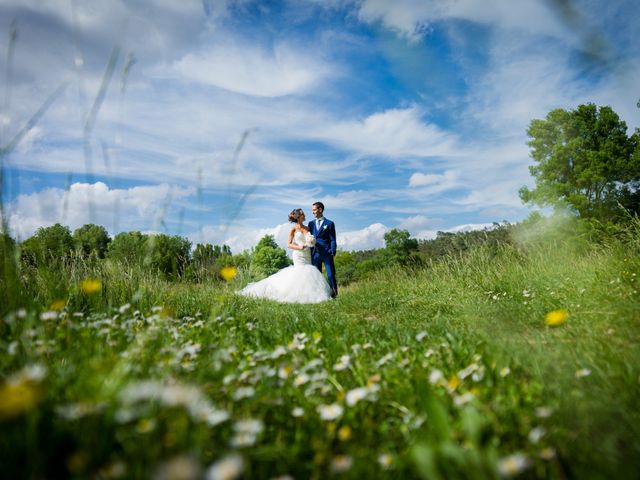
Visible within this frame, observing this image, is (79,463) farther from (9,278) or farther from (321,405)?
(9,278)

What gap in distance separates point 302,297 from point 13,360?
7571 millimetres

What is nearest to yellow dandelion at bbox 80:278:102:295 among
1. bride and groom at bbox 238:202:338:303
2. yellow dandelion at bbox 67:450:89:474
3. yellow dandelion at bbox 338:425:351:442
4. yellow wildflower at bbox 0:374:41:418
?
yellow wildflower at bbox 0:374:41:418

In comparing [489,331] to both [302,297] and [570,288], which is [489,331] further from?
[302,297]

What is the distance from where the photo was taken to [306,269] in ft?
34.1

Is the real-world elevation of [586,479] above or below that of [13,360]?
below

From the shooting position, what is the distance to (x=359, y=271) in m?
32.6

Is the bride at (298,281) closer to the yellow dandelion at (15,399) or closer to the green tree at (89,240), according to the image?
the green tree at (89,240)

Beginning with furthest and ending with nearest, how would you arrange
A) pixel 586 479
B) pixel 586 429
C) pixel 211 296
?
pixel 211 296
pixel 586 429
pixel 586 479

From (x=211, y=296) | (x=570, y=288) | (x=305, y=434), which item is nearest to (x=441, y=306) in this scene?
(x=570, y=288)

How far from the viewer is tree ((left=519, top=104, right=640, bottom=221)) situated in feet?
79.0

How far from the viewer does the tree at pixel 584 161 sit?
2408 cm

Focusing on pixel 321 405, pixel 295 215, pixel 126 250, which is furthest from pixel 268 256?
pixel 321 405

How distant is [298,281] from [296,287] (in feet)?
0.69

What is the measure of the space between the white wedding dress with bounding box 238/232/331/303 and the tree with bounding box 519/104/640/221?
2099 cm
